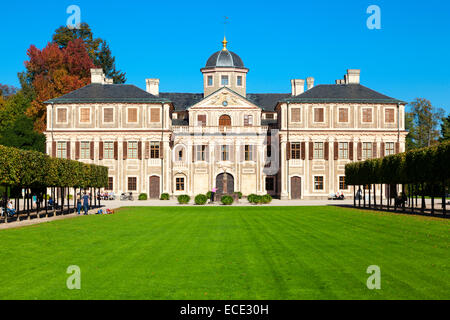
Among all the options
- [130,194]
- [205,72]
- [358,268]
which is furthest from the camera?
[205,72]

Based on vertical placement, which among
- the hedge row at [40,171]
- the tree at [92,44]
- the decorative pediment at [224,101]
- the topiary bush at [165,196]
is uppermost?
the tree at [92,44]

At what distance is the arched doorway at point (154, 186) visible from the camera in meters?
60.4

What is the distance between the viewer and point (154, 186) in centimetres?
6041

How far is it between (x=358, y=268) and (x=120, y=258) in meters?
5.96

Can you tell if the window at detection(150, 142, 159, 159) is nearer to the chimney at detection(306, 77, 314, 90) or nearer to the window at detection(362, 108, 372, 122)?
the chimney at detection(306, 77, 314, 90)

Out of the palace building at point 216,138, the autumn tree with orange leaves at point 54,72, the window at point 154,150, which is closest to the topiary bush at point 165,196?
the palace building at point 216,138

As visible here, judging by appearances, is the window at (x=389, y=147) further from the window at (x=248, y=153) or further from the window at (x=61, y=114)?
the window at (x=61, y=114)

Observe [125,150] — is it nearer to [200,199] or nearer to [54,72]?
[54,72]

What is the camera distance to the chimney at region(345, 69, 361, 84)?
214ft

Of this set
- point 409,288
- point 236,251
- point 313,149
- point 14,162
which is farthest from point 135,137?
point 409,288

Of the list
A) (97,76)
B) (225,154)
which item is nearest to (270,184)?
(225,154)

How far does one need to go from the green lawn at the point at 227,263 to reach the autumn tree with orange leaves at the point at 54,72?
51280 millimetres

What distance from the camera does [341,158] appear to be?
60625mm
